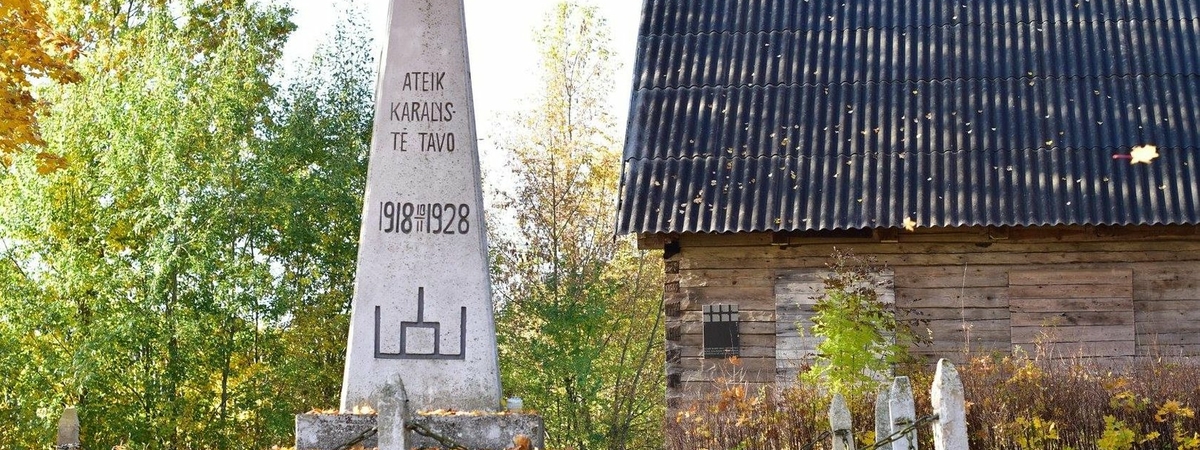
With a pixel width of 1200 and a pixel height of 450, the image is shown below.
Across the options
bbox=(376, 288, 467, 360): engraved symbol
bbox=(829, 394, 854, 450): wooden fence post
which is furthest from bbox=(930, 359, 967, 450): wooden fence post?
bbox=(376, 288, 467, 360): engraved symbol

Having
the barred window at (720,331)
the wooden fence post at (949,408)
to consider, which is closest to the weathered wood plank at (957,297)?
the barred window at (720,331)

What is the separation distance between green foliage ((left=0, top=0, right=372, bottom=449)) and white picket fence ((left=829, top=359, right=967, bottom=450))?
36.3 ft

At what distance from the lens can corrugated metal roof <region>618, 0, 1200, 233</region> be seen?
13.8 meters

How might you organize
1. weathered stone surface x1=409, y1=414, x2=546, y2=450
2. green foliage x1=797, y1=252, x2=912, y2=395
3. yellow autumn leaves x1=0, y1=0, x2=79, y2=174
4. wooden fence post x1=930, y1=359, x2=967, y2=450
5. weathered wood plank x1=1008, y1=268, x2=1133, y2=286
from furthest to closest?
1. weathered wood plank x1=1008, y1=268, x2=1133, y2=286
2. yellow autumn leaves x1=0, y1=0, x2=79, y2=174
3. green foliage x1=797, y1=252, x2=912, y2=395
4. weathered stone surface x1=409, y1=414, x2=546, y2=450
5. wooden fence post x1=930, y1=359, x2=967, y2=450

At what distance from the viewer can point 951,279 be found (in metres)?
14.2

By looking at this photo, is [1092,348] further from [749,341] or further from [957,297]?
[749,341]

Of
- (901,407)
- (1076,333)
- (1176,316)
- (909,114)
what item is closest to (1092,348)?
(1076,333)

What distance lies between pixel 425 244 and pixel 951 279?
651 centimetres

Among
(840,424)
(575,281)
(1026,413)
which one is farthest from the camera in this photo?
(575,281)

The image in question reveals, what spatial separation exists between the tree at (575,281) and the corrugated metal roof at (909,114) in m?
7.11

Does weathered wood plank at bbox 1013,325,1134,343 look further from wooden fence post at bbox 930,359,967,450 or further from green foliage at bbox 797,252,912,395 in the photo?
wooden fence post at bbox 930,359,967,450

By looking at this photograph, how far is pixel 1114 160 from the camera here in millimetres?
14148

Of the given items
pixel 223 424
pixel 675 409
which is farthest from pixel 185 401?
pixel 675 409

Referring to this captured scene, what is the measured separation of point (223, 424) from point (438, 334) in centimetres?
1064
